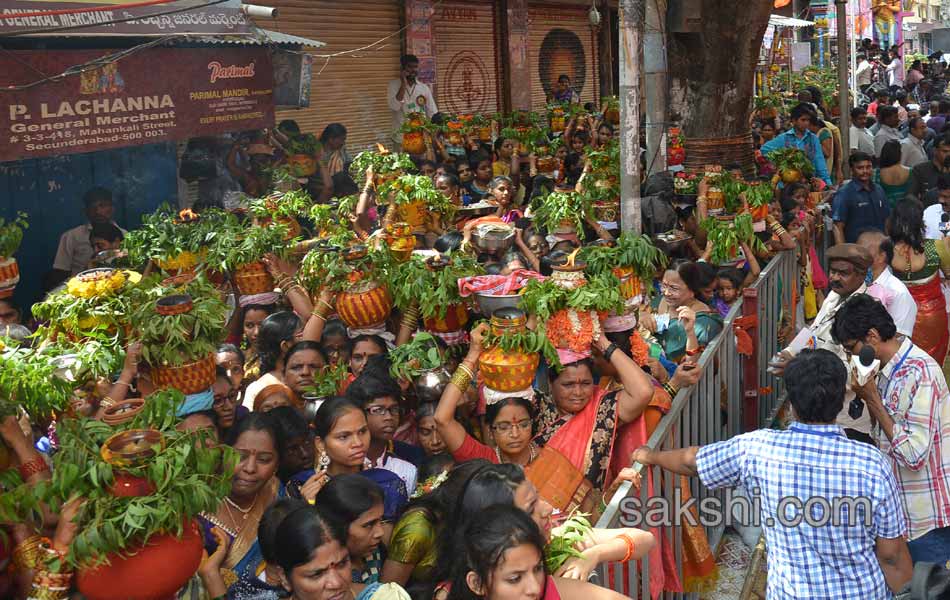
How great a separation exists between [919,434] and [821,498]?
46.3 inches

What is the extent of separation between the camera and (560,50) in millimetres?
20516

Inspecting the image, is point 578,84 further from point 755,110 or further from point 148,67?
point 148,67

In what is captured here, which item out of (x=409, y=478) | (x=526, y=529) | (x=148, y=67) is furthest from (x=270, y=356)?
(x=148, y=67)

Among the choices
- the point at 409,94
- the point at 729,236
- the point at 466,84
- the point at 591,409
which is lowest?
the point at 591,409

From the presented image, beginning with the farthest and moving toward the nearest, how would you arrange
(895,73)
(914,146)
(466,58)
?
(895,73)
(466,58)
(914,146)

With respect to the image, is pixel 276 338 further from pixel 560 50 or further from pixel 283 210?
pixel 560 50

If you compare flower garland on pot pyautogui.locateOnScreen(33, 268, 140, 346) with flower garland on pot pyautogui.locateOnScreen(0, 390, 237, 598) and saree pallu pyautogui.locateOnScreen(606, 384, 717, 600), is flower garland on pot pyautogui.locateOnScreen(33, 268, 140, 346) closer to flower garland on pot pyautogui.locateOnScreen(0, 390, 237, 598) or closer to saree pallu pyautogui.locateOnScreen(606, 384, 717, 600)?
flower garland on pot pyautogui.locateOnScreen(0, 390, 237, 598)

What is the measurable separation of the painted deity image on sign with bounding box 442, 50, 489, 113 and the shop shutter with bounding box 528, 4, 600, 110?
203 centimetres

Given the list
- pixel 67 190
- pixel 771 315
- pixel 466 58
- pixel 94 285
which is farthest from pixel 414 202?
pixel 466 58

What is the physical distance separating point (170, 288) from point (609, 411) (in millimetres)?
2233

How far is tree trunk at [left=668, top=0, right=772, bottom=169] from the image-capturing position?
1206cm

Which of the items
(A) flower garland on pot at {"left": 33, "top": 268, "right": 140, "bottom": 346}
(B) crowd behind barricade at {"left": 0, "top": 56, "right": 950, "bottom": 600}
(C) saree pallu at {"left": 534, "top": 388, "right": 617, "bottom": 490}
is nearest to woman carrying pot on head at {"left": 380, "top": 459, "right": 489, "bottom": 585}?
(B) crowd behind barricade at {"left": 0, "top": 56, "right": 950, "bottom": 600}

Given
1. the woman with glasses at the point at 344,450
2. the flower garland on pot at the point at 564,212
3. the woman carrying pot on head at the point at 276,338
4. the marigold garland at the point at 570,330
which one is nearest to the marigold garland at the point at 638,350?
the marigold garland at the point at 570,330

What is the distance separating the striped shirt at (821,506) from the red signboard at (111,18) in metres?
5.70
